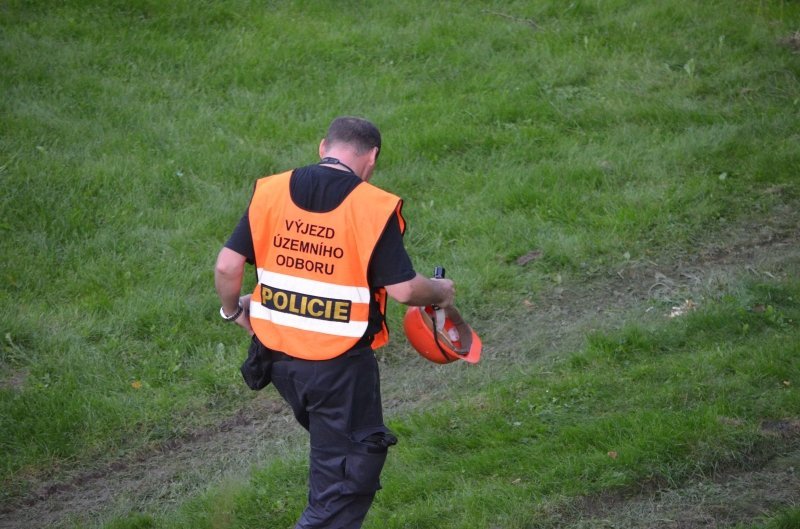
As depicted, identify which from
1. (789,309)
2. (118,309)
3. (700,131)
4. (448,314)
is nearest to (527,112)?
(700,131)

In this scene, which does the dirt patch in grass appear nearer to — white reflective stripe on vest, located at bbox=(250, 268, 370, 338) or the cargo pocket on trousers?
the cargo pocket on trousers

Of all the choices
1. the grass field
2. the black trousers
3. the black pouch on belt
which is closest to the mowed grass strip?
the grass field

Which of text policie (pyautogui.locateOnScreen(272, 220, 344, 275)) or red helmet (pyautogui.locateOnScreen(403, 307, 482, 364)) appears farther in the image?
red helmet (pyautogui.locateOnScreen(403, 307, 482, 364))

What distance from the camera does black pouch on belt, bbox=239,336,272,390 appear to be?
4.58 metres

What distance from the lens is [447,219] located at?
841 cm

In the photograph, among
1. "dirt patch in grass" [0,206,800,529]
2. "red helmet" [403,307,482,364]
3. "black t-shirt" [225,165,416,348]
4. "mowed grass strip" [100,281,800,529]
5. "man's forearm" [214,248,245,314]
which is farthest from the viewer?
"mowed grass strip" [100,281,800,529]

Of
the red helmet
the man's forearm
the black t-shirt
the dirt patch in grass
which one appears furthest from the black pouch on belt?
the dirt patch in grass

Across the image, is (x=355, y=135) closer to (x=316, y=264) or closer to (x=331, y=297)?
(x=316, y=264)

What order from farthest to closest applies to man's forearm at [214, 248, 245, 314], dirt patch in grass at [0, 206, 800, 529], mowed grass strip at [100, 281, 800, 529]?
mowed grass strip at [100, 281, 800, 529]
dirt patch in grass at [0, 206, 800, 529]
man's forearm at [214, 248, 245, 314]

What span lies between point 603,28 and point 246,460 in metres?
6.94

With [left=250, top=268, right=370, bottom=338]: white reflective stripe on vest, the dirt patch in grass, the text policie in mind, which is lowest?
the dirt patch in grass

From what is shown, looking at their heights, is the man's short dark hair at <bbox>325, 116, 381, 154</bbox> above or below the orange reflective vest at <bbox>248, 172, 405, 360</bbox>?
above

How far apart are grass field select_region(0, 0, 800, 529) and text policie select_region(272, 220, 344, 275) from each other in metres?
1.59

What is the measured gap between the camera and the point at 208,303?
742 centimetres
